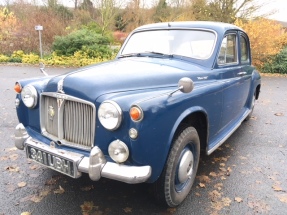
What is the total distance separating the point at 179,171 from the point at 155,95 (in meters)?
0.81

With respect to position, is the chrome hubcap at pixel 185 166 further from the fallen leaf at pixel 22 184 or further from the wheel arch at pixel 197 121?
the fallen leaf at pixel 22 184

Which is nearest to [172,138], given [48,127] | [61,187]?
[48,127]

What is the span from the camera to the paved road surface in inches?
107

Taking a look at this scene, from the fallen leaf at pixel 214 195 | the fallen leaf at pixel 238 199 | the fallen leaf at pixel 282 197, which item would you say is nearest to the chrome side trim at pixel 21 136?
the fallen leaf at pixel 214 195

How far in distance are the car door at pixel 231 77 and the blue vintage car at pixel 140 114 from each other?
0.03 m

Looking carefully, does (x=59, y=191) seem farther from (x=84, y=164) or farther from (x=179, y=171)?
(x=179, y=171)

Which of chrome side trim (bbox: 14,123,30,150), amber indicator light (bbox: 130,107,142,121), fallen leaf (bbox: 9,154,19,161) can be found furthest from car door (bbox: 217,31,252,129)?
fallen leaf (bbox: 9,154,19,161)

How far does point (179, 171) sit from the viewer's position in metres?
2.63

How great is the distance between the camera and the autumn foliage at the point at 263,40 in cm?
1333

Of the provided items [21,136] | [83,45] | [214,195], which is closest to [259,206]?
[214,195]

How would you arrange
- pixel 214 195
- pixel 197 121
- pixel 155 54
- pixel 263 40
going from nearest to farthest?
1. pixel 214 195
2. pixel 197 121
3. pixel 155 54
4. pixel 263 40

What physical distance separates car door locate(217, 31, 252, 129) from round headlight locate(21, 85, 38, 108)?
2192 millimetres

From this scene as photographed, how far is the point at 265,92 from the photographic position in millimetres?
9250

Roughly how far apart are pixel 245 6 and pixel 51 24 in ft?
39.6
